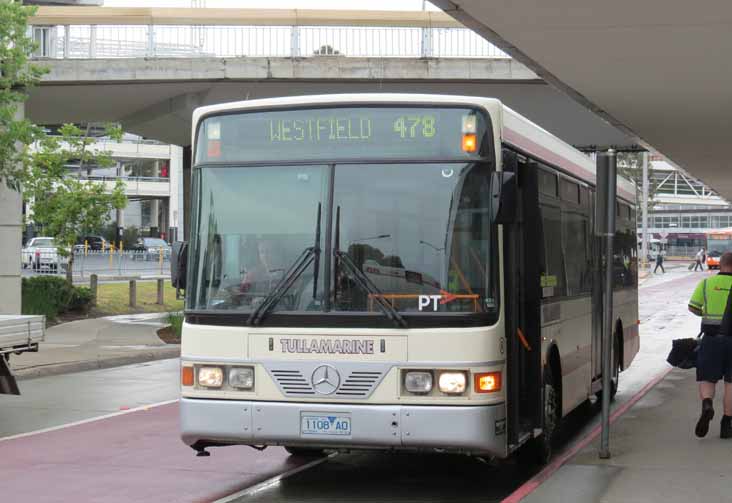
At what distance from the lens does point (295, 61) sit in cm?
2456

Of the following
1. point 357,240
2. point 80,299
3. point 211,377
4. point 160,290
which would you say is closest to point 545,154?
point 357,240

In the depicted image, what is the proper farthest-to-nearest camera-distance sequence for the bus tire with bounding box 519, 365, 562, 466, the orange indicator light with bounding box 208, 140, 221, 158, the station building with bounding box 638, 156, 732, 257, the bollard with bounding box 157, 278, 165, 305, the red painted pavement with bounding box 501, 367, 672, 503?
the station building with bounding box 638, 156, 732, 257, the bollard with bounding box 157, 278, 165, 305, the bus tire with bounding box 519, 365, 562, 466, the orange indicator light with bounding box 208, 140, 221, 158, the red painted pavement with bounding box 501, 367, 672, 503

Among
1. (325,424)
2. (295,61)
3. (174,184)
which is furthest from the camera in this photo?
(174,184)

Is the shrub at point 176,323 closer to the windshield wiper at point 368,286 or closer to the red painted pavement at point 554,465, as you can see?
the red painted pavement at point 554,465

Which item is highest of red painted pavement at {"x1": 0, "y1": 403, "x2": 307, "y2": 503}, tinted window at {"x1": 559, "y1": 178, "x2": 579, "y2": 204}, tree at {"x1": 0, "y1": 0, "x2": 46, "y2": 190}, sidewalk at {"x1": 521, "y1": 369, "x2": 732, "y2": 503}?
tree at {"x1": 0, "y1": 0, "x2": 46, "y2": 190}

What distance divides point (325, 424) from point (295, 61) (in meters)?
17.2

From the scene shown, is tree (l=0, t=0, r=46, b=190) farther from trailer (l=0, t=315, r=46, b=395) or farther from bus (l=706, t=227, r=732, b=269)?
bus (l=706, t=227, r=732, b=269)

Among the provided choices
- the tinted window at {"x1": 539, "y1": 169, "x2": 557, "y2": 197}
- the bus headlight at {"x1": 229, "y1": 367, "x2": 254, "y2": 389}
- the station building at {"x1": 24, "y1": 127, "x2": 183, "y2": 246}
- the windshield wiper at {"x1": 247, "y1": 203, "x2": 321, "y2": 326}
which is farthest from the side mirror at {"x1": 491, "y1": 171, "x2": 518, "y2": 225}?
the station building at {"x1": 24, "y1": 127, "x2": 183, "y2": 246}

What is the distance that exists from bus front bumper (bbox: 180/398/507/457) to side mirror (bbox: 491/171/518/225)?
53.7 inches

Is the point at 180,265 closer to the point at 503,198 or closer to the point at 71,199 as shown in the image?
the point at 503,198

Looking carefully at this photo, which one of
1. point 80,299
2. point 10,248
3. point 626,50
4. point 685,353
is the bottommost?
point 80,299

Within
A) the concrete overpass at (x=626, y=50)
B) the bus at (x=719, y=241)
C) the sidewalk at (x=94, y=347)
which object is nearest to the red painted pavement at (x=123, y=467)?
the concrete overpass at (x=626, y=50)

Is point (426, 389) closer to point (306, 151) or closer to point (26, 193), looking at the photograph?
A: point (306, 151)

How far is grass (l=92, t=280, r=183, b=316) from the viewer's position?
31.6 meters
